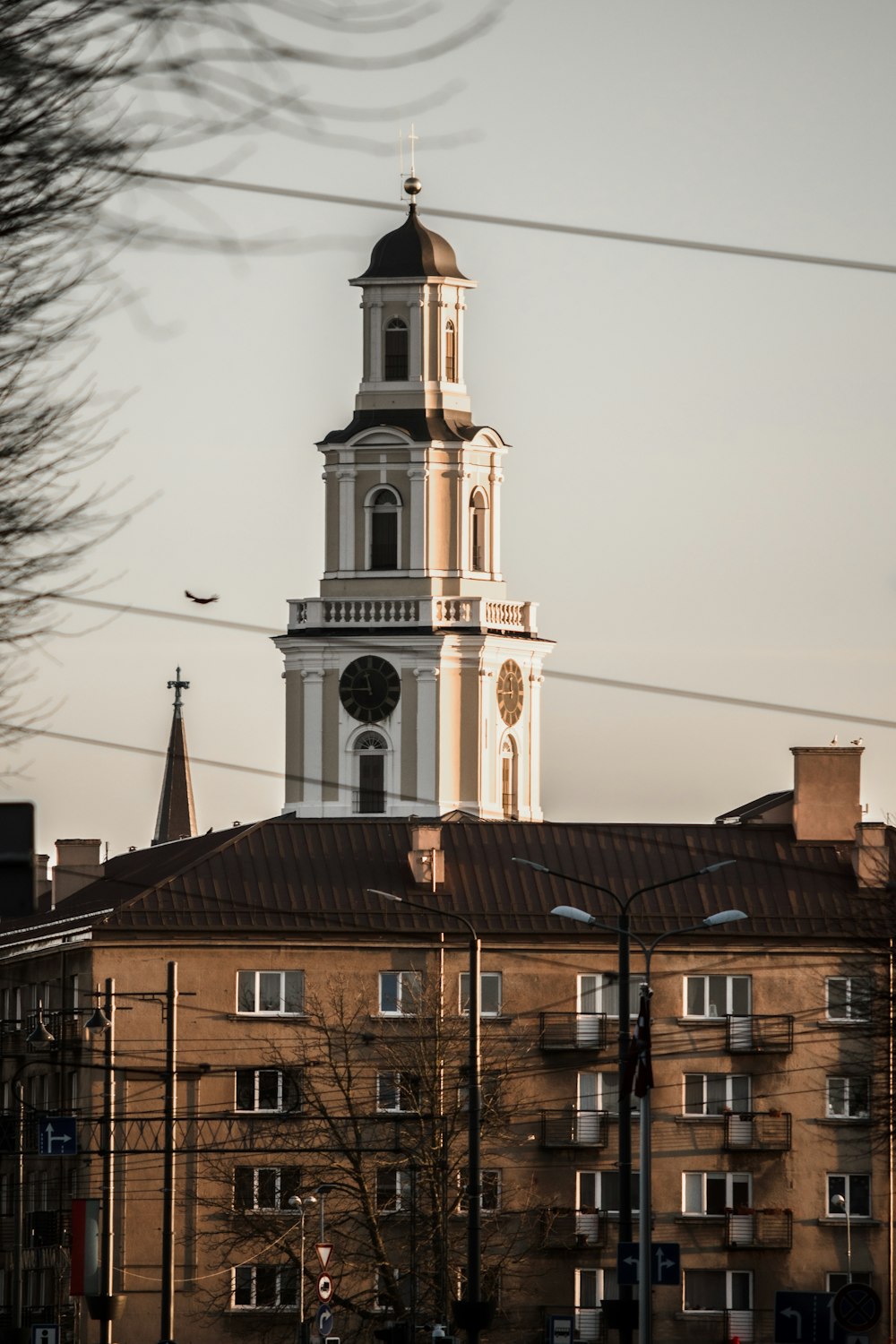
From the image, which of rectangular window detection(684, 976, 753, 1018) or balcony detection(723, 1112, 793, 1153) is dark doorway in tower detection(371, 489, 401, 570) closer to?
rectangular window detection(684, 976, 753, 1018)

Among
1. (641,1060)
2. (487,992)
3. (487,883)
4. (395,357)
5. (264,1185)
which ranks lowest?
(264,1185)

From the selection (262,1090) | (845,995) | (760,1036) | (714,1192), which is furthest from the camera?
(760,1036)

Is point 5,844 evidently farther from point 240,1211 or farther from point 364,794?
point 364,794

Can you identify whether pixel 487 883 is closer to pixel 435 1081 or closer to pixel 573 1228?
pixel 573 1228

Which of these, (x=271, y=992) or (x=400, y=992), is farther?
(x=271, y=992)

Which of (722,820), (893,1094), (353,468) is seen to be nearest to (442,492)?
(353,468)

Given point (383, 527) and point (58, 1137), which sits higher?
point (383, 527)

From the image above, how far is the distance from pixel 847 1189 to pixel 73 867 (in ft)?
95.0

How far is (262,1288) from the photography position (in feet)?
247

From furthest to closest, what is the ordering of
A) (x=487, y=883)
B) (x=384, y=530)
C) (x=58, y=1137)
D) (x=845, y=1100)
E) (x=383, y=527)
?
(x=383, y=527), (x=384, y=530), (x=487, y=883), (x=845, y=1100), (x=58, y=1137)

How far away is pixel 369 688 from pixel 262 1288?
4480 cm

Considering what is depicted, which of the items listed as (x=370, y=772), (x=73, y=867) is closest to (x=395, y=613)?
(x=370, y=772)

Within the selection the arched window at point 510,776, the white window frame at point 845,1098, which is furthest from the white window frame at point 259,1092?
the arched window at point 510,776

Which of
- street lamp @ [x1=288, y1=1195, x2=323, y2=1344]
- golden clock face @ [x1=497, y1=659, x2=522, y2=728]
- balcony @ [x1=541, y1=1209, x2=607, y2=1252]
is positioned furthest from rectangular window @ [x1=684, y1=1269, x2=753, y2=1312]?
golden clock face @ [x1=497, y1=659, x2=522, y2=728]
